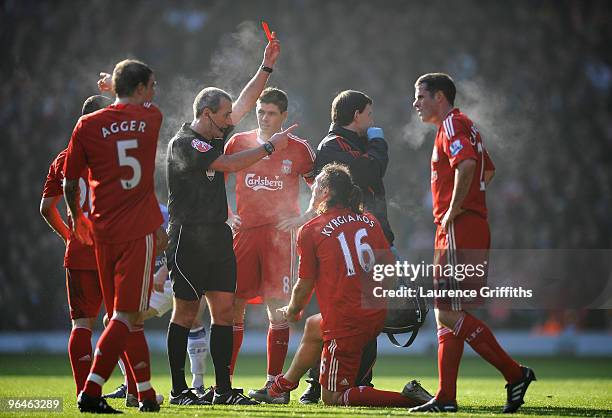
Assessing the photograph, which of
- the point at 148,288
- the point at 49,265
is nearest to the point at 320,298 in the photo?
the point at 148,288

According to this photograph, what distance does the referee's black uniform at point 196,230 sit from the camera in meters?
6.30

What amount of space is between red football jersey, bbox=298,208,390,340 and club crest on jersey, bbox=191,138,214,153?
838 millimetres

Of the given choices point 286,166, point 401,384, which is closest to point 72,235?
point 286,166

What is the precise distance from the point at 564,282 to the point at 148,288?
11140 millimetres

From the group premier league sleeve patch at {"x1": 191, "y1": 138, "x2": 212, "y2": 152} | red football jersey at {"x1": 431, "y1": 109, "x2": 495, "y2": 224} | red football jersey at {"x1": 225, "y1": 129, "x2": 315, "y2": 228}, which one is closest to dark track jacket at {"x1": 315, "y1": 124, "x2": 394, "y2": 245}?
red football jersey at {"x1": 225, "y1": 129, "x2": 315, "y2": 228}

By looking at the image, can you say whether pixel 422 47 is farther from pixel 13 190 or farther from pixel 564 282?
pixel 13 190

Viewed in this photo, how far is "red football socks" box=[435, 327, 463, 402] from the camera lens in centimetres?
576

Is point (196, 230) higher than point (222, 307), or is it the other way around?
point (196, 230)

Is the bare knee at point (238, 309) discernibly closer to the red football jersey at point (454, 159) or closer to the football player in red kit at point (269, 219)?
the football player in red kit at point (269, 219)

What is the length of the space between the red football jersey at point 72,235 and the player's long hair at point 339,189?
5.07ft

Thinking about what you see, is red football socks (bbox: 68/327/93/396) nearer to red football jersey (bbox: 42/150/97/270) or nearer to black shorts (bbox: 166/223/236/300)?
red football jersey (bbox: 42/150/97/270)

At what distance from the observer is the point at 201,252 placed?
6.31 m

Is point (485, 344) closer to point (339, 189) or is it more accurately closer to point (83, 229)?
point (339, 189)

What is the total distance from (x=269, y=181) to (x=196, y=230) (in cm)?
107
